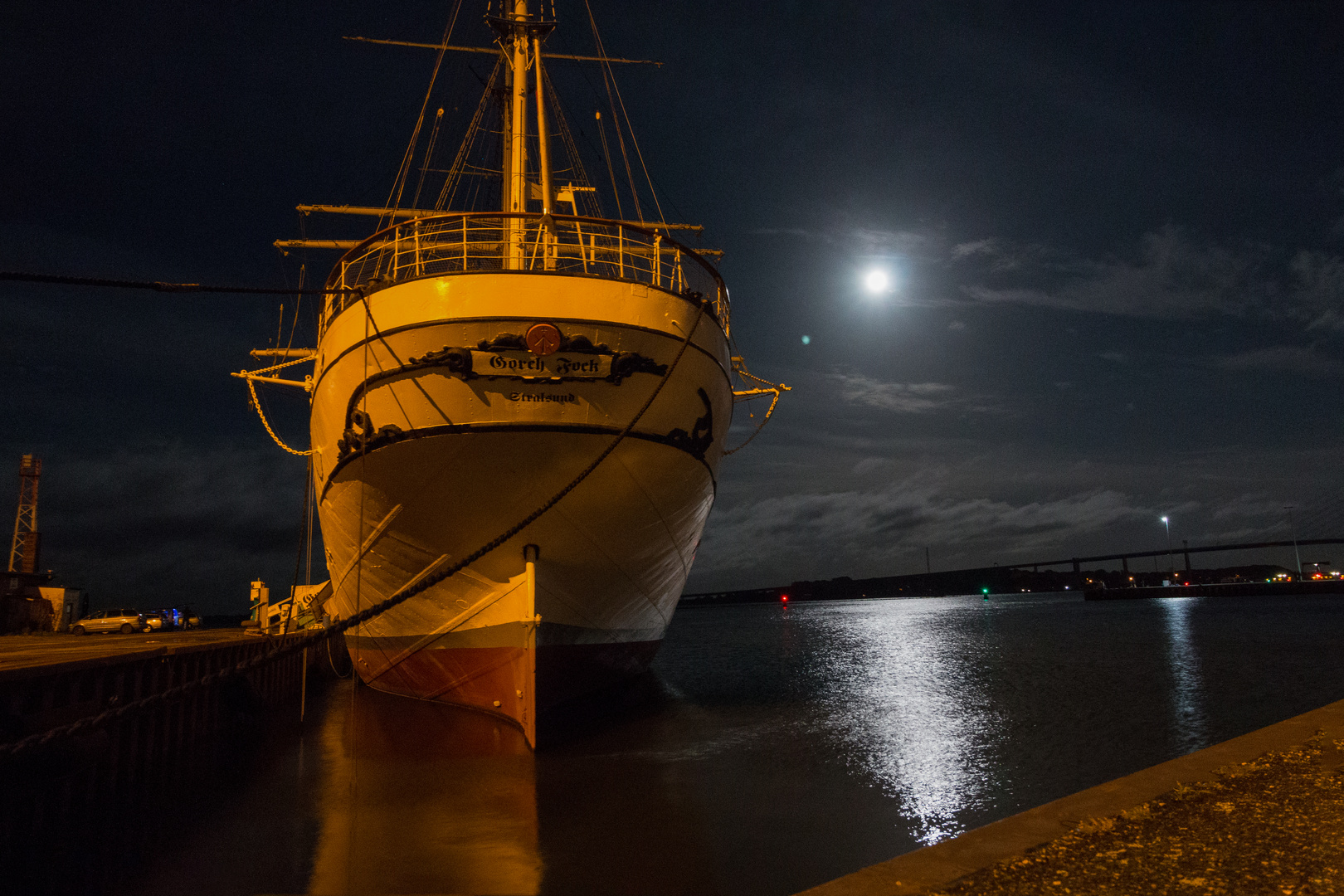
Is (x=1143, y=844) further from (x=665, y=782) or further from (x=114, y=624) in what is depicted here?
(x=114, y=624)

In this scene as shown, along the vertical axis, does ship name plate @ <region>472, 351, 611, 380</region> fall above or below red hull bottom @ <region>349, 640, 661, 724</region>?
above

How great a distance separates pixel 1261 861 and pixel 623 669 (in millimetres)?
9508

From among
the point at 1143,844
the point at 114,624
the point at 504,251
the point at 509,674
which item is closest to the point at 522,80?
the point at 504,251

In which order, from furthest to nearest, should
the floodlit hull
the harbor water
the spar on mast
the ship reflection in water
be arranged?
the spar on mast < the floodlit hull < the harbor water < the ship reflection in water

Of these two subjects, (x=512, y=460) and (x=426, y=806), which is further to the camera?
(x=512, y=460)

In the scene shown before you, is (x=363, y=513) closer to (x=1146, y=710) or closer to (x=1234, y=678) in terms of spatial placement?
(x=1146, y=710)

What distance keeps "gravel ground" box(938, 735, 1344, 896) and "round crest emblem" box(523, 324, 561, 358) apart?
6.80 meters

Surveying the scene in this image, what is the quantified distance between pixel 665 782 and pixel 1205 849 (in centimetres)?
659

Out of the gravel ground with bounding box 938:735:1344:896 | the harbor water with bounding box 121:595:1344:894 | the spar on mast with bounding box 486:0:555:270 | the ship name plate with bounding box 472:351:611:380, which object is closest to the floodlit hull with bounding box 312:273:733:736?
the ship name plate with bounding box 472:351:611:380

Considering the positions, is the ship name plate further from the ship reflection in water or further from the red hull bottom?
the ship reflection in water

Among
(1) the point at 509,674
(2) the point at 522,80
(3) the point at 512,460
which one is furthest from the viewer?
(2) the point at 522,80

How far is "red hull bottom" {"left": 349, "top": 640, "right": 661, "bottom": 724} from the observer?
10.2 m

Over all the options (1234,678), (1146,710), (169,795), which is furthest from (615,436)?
(1234,678)

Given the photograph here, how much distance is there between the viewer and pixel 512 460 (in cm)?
925
